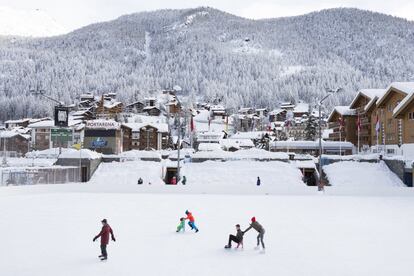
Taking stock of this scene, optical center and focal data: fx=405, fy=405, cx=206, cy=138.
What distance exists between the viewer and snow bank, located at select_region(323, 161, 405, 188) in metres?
44.1

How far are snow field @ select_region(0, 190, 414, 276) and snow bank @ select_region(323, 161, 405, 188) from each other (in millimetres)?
17860

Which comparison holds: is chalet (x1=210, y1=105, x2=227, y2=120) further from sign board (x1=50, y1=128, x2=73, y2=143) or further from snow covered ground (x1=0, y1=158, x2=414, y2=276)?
snow covered ground (x1=0, y1=158, x2=414, y2=276)

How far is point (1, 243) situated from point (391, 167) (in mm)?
43085

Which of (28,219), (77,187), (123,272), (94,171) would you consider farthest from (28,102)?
(123,272)

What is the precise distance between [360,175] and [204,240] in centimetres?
3493

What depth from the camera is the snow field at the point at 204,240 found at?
454 inches

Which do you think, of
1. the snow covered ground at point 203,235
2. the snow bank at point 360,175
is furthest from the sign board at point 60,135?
the snow bank at point 360,175

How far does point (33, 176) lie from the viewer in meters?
34.8

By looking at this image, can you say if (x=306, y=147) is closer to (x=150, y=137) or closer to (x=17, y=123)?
(x=150, y=137)

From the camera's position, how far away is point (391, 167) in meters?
46.7

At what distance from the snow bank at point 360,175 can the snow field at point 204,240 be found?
1786cm

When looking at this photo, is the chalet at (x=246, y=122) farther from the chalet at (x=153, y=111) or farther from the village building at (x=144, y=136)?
the village building at (x=144, y=136)

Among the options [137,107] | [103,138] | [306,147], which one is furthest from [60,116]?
[137,107]

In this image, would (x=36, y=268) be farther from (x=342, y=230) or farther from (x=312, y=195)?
(x=312, y=195)
